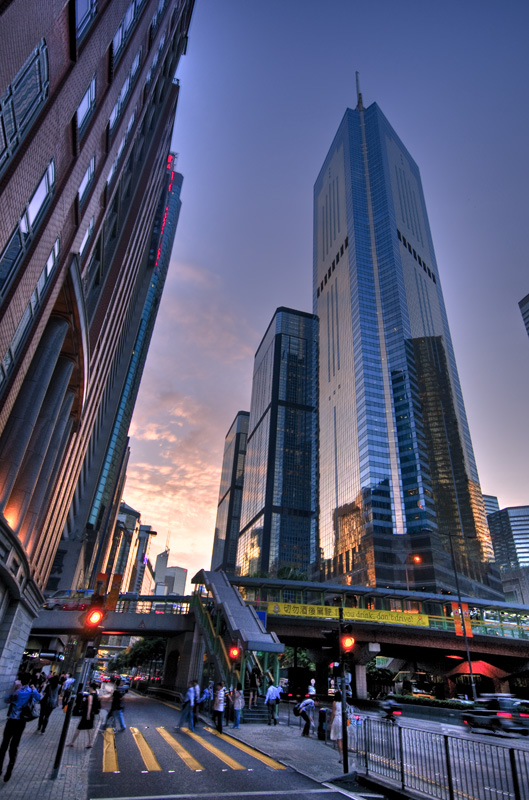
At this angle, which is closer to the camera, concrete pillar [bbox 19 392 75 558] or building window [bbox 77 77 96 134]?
building window [bbox 77 77 96 134]

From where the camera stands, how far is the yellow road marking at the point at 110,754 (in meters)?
11.9

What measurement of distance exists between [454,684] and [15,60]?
6911 centimetres

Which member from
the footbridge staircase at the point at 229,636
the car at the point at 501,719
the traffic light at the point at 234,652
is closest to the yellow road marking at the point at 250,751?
the traffic light at the point at 234,652

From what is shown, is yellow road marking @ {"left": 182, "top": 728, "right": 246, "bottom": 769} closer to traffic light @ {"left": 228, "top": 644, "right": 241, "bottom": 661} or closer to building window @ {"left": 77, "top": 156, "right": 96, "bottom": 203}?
traffic light @ {"left": 228, "top": 644, "right": 241, "bottom": 661}

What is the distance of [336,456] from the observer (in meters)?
151

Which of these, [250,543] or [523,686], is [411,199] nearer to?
[250,543]

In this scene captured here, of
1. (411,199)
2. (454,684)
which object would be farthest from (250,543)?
(411,199)

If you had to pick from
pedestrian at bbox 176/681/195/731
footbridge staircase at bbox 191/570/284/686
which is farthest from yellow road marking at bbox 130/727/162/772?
footbridge staircase at bbox 191/570/284/686

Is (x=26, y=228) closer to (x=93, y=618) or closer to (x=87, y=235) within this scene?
(x=87, y=235)

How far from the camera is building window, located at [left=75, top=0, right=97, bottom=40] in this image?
53.2ft

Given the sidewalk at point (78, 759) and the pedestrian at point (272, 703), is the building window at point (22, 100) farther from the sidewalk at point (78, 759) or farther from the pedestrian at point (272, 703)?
→ the pedestrian at point (272, 703)

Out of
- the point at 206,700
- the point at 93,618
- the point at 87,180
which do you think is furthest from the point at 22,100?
the point at 206,700

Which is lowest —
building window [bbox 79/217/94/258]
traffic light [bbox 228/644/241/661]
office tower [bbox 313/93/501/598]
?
traffic light [bbox 228/644/241/661]

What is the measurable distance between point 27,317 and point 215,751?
1593 centimetres
